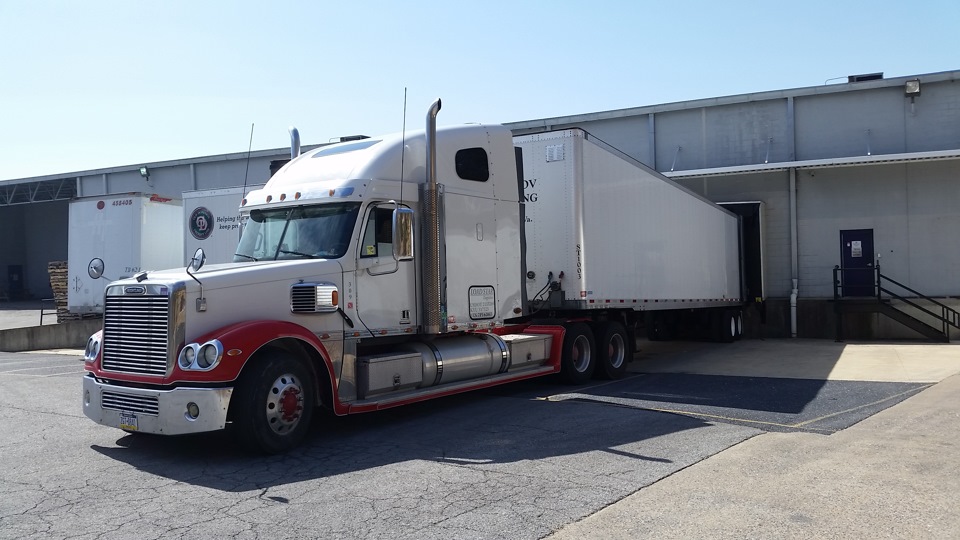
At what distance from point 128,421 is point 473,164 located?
210 inches

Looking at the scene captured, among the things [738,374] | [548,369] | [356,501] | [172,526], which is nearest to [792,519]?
[356,501]

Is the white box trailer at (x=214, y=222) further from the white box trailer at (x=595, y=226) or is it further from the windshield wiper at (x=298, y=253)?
the windshield wiper at (x=298, y=253)

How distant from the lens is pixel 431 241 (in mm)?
9719

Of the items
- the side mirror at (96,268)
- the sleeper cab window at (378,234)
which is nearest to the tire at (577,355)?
the sleeper cab window at (378,234)

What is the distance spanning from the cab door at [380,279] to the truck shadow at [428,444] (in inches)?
47.7

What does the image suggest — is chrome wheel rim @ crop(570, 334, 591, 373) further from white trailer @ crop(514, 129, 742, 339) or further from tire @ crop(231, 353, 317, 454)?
tire @ crop(231, 353, 317, 454)

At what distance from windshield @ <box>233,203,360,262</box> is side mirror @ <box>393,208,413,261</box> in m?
0.57

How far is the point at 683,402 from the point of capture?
10453mm

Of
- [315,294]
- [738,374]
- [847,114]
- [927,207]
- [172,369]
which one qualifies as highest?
[847,114]

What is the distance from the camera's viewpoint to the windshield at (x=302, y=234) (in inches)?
347

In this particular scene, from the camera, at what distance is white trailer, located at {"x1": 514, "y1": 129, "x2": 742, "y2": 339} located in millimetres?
12203

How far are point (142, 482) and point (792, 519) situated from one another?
16.8 feet

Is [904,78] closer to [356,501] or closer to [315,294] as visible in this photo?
[315,294]

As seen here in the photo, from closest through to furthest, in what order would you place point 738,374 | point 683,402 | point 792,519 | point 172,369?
point 792,519, point 172,369, point 683,402, point 738,374
